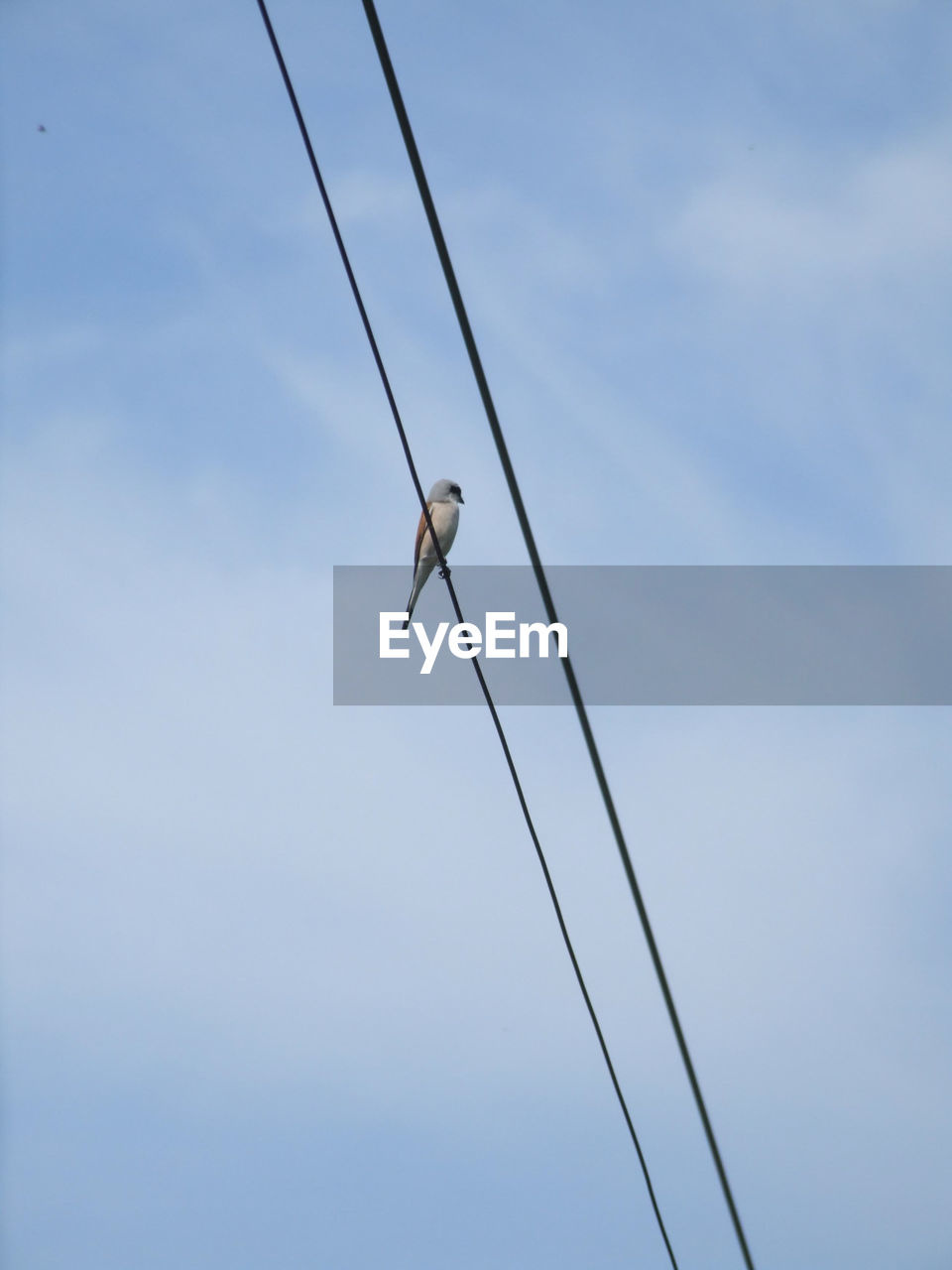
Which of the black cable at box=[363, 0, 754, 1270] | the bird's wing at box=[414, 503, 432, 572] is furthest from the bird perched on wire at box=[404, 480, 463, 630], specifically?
the black cable at box=[363, 0, 754, 1270]

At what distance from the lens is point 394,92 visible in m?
3.22

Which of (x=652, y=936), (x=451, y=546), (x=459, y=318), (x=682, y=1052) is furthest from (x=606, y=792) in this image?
(x=451, y=546)

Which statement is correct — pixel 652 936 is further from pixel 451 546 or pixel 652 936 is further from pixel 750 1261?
pixel 451 546

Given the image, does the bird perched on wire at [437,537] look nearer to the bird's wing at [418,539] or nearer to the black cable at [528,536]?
the bird's wing at [418,539]

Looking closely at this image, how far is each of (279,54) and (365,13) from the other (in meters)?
0.86

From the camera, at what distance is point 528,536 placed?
3.53 m

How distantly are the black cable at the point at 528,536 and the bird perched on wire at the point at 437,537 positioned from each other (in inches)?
321

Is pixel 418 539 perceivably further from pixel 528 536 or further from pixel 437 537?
pixel 528 536

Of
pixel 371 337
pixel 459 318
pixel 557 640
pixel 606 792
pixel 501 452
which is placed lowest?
pixel 606 792

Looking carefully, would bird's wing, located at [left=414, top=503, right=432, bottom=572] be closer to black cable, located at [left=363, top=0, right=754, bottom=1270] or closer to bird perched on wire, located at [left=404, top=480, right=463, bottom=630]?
bird perched on wire, located at [left=404, top=480, right=463, bottom=630]

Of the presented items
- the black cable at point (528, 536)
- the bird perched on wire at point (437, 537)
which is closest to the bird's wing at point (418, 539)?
the bird perched on wire at point (437, 537)

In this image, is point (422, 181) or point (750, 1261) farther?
point (750, 1261)

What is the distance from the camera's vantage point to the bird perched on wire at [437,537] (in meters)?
11.8

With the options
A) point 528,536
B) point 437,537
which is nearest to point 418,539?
point 437,537
